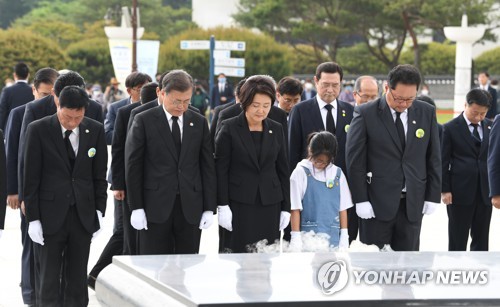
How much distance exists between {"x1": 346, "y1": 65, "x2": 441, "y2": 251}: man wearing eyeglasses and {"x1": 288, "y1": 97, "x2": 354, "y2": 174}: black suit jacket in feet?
2.17

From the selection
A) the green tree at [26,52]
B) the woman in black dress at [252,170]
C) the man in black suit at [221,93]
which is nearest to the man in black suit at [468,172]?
the woman in black dress at [252,170]

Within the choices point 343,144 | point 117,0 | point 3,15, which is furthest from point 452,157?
point 3,15

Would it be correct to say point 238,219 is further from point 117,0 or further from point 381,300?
point 117,0

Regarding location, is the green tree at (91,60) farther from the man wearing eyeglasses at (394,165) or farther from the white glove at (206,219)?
the white glove at (206,219)

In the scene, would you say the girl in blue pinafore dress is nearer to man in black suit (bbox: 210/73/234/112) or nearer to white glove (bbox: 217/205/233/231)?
white glove (bbox: 217/205/233/231)

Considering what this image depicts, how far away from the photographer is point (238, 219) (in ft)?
21.7

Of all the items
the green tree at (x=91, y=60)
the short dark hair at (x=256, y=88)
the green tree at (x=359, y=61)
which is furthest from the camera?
the green tree at (x=359, y=61)

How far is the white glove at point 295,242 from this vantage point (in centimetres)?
639

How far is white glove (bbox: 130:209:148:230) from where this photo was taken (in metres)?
6.31

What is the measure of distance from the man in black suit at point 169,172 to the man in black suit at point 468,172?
2516 mm

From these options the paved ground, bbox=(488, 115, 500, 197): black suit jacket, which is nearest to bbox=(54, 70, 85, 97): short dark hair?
the paved ground

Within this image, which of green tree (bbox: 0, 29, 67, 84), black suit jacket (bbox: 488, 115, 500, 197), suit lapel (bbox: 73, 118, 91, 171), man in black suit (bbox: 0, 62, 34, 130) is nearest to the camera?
suit lapel (bbox: 73, 118, 91, 171)

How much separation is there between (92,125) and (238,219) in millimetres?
1151

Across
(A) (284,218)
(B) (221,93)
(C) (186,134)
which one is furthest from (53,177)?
(B) (221,93)
